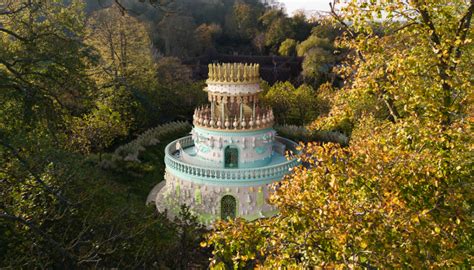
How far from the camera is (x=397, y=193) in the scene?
7707 millimetres

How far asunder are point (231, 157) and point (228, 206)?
3260 millimetres

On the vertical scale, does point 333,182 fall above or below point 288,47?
above

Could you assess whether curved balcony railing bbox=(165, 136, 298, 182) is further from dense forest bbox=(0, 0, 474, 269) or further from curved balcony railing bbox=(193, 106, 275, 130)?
dense forest bbox=(0, 0, 474, 269)

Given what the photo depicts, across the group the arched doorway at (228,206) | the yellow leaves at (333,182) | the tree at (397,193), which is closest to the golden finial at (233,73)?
the arched doorway at (228,206)

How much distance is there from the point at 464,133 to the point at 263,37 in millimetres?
66634

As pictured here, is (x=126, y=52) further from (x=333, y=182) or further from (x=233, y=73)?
(x=333, y=182)

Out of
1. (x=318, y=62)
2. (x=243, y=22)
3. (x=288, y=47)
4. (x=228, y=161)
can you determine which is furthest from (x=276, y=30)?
(x=228, y=161)

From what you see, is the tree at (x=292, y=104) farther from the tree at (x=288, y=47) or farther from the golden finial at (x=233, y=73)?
the tree at (x=288, y=47)

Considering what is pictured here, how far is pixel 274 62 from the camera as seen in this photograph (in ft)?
208

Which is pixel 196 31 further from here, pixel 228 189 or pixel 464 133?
pixel 464 133

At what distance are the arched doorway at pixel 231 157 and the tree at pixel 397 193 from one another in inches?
523

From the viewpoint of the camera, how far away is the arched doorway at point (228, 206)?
22016 mm

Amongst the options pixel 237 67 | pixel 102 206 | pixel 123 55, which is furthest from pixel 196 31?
pixel 102 206

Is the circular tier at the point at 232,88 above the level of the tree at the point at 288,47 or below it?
above
